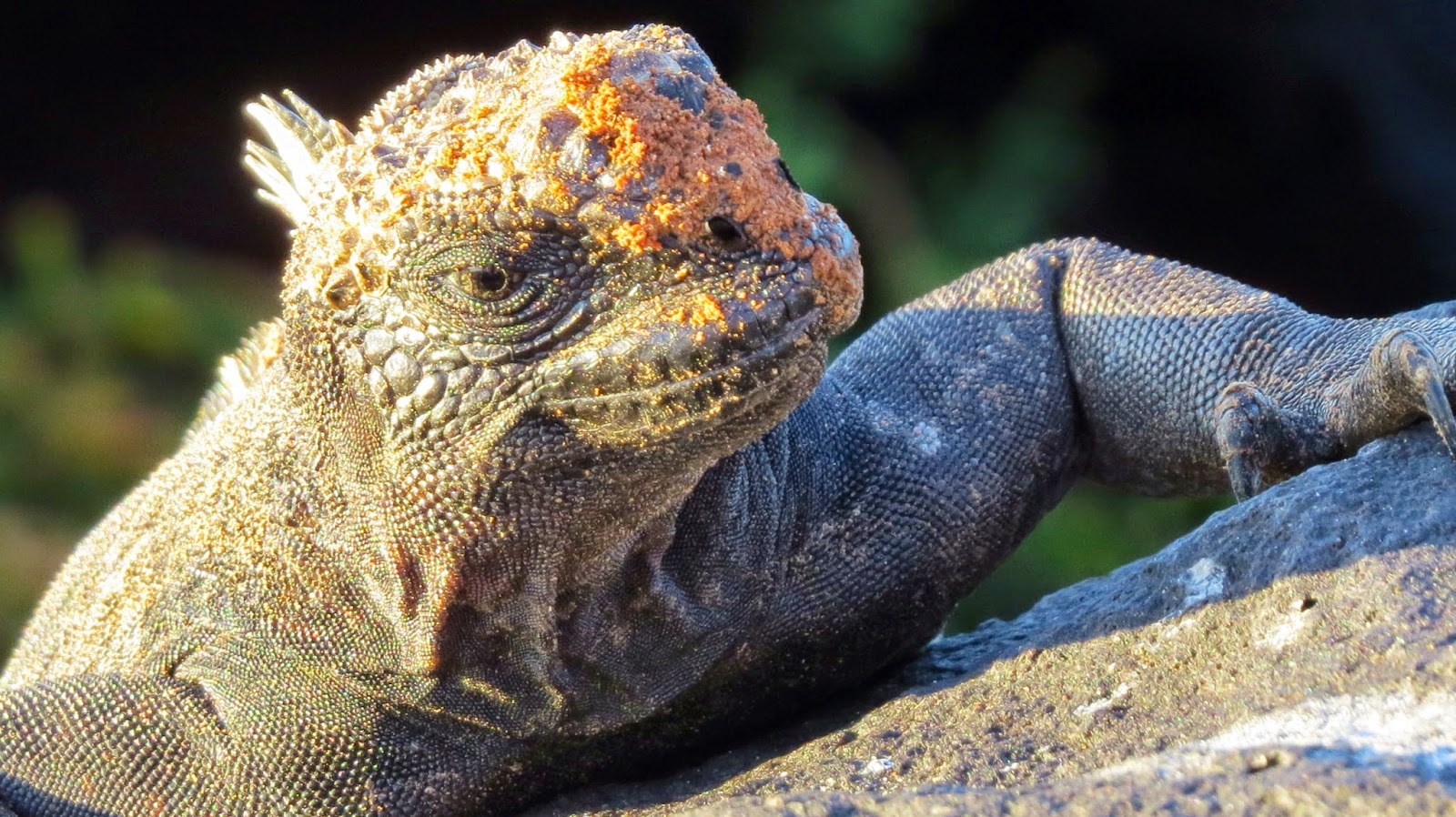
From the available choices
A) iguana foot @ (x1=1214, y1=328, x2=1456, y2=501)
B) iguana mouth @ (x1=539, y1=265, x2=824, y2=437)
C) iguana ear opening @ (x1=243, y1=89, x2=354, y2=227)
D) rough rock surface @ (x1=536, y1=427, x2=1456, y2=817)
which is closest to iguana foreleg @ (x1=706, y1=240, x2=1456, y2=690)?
iguana foot @ (x1=1214, y1=328, x2=1456, y2=501)

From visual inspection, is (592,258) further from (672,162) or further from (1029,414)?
(1029,414)

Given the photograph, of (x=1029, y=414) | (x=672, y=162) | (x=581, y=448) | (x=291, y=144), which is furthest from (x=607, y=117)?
(x=1029, y=414)

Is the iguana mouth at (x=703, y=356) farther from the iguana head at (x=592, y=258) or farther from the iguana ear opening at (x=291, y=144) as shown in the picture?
the iguana ear opening at (x=291, y=144)

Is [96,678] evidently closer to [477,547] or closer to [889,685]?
[477,547]

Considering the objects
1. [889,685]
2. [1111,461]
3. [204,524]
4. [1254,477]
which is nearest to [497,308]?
[204,524]

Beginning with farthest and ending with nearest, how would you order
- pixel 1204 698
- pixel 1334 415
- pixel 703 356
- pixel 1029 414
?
pixel 1029 414 < pixel 1334 415 < pixel 1204 698 < pixel 703 356

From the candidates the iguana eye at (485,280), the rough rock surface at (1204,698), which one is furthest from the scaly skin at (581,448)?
the rough rock surface at (1204,698)
